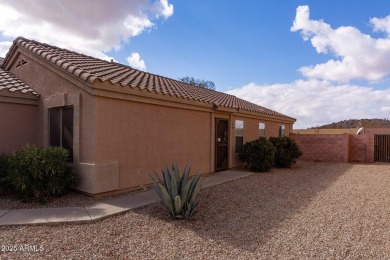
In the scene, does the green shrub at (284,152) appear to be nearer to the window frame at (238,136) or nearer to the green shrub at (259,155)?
the green shrub at (259,155)

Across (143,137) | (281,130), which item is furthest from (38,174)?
(281,130)

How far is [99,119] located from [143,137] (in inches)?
60.4

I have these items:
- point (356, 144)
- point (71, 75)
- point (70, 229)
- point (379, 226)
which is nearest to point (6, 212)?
point (70, 229)

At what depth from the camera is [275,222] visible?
5.41 meters

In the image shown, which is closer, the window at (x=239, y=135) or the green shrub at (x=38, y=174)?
the green shrub at (x=38, y=174)

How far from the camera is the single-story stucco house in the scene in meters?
6.90

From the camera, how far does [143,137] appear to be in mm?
8023

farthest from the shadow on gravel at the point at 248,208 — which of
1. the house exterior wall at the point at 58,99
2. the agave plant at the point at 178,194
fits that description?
the house exterior wall at the point at 58,99

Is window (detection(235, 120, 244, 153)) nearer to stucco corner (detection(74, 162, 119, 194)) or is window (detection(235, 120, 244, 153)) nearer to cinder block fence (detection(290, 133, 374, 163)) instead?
stucco corner (detection(74, 162, 119, 194))

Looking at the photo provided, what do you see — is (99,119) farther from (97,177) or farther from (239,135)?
(239,135)

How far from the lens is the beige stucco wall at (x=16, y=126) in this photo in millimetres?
8008

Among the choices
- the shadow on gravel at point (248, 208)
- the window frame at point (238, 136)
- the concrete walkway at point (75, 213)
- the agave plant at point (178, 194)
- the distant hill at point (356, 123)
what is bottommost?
the shadow on gravel at point (248, 208)

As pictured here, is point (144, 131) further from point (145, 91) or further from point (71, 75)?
point (71, 75)

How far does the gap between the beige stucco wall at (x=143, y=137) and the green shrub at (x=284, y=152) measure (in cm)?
491
